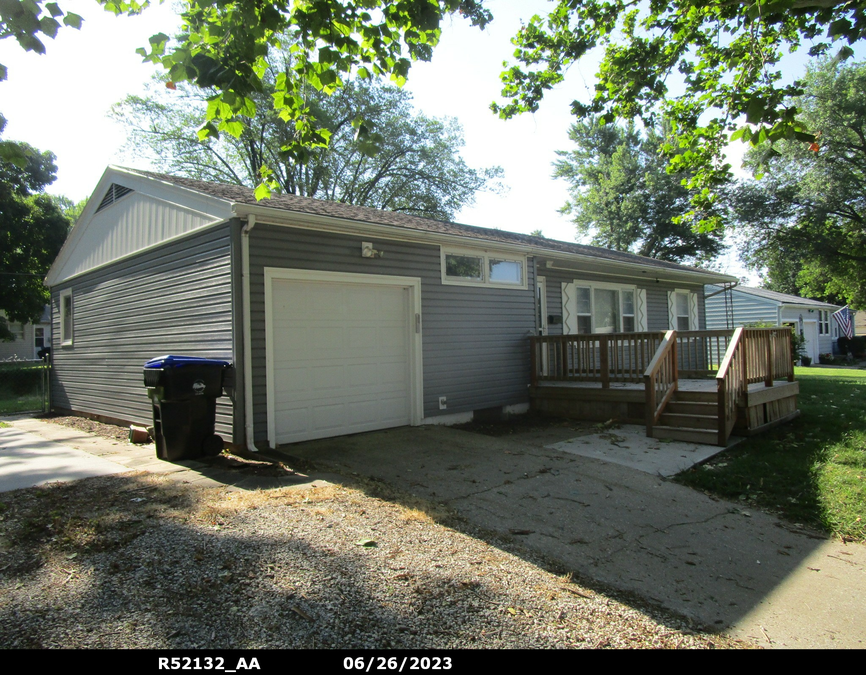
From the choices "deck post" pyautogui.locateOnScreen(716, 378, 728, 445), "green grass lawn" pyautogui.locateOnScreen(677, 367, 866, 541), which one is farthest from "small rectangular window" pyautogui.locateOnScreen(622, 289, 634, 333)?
"deck post" pyautogui.locateOnScreen(716, 378, 728, 445)

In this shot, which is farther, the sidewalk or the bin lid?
the bin lid

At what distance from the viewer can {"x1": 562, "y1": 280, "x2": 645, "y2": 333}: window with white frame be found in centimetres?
1158

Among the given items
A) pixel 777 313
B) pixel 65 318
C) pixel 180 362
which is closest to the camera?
pixel 180 362

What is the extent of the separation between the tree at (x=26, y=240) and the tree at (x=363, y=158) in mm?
5008

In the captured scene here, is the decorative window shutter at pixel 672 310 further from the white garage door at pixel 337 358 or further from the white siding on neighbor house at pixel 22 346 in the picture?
the white siding on neighbor house at pixel 22 346

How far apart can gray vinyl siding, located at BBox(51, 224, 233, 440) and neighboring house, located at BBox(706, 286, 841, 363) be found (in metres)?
25.2

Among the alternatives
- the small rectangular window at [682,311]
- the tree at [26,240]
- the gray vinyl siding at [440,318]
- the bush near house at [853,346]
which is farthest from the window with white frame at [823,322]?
the tree at [26,240]

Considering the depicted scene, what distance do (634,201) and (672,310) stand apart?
2062 centimetres

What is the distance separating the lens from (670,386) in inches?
306

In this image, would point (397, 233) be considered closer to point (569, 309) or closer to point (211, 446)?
point (211, 446)

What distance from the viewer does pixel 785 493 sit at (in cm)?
518

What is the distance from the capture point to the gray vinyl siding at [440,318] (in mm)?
6422

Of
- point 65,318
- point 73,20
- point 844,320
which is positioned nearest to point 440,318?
point 73,20

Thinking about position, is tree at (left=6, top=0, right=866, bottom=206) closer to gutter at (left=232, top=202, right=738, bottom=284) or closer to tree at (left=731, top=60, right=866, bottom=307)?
gutter at (left=232, top=202, right=738, bottom=284)
